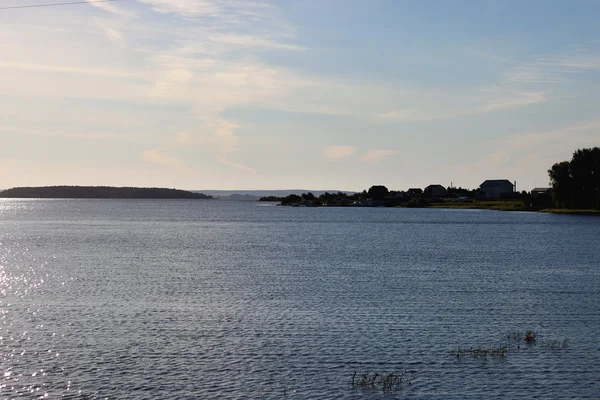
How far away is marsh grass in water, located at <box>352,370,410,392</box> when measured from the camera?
99.9ft

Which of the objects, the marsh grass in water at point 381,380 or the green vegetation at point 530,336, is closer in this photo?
the marsh grass in water at point 381,380

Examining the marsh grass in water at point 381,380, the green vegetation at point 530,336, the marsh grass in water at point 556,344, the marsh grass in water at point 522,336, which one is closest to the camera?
the marsh grass in water at point 381,380

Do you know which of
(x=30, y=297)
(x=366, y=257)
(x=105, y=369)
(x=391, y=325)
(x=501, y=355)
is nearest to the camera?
(x=105, y=369)

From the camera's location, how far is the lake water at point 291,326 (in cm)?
3075

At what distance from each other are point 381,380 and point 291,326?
472 inches

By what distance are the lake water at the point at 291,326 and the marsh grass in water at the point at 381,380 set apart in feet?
0.99

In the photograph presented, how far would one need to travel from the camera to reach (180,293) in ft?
184

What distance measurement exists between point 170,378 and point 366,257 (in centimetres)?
5884

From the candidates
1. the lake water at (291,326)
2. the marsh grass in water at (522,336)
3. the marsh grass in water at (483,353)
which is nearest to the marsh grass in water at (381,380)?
the lake water at (291,326)

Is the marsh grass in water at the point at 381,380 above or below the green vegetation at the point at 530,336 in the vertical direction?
below

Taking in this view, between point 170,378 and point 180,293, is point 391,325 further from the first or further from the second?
point 180,293

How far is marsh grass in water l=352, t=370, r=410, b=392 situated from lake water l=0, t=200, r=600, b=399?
302mm

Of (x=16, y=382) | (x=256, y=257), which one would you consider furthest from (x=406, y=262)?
(x=16, y=382)

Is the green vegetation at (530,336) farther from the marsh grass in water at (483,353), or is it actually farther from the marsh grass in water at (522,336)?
the marsh grass in water at (483,353)
